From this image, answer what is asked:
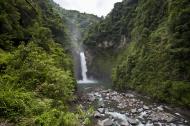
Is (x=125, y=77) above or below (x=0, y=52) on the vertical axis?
below

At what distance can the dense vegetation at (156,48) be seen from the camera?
33.2 meters

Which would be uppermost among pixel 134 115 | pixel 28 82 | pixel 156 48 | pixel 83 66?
pixel 156 48

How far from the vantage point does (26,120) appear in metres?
10.8

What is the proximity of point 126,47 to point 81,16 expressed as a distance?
84.6m

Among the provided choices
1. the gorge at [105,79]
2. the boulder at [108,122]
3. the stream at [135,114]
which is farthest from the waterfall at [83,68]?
the boulder at [108,122]

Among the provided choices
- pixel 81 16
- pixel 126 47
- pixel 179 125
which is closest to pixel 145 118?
pixel 179 125

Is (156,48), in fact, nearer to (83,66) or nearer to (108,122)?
(108,122)

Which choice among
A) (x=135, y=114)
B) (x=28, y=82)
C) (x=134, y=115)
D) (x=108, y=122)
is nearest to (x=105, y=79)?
(x=135, y=114)

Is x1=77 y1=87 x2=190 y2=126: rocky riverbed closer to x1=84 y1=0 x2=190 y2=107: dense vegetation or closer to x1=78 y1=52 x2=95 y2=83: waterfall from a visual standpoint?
x1=84 y1=0 x2=190 y2=107: dense vegetation

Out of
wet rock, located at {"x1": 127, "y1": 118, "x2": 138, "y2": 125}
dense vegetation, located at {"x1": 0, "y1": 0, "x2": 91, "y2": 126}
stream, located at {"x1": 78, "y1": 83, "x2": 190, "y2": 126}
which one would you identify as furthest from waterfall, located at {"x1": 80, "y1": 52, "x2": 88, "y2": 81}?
wet rock, located at {"x1": 127, "y1": 118, "x2": 138, "y2": 125}

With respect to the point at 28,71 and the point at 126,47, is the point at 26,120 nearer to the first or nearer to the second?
the point at 28,71

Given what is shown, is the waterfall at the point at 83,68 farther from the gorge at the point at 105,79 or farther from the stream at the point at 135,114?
the stream at the point at 135,114

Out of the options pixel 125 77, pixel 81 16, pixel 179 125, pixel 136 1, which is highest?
pixel 81 16

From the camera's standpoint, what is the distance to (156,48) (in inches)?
1751
